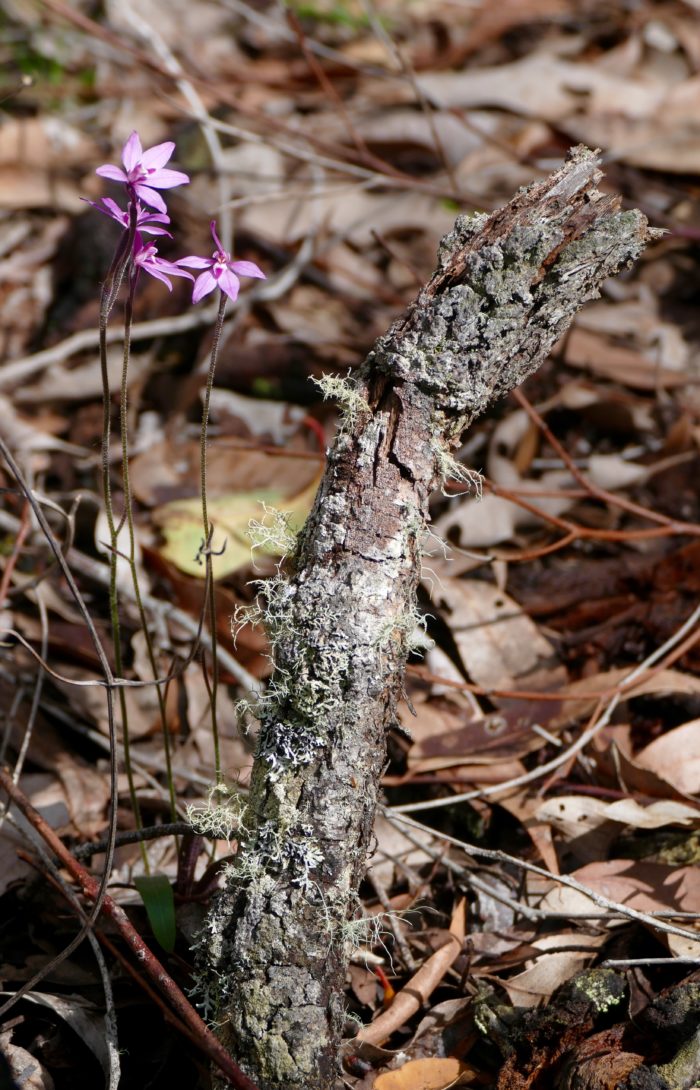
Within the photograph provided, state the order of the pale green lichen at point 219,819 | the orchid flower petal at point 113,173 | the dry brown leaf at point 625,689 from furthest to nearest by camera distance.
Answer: the dry brown leaf at point 625,689 < the pale green lichen at point 219,819 < the orchid flower petal at point 113,173

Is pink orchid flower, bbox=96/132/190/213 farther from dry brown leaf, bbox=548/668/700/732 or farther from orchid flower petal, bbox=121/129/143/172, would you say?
dry brown leaf, bbox=548/668/700/732

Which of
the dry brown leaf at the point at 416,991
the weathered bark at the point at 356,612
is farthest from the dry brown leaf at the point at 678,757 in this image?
the weathered bark at the point at 356,612

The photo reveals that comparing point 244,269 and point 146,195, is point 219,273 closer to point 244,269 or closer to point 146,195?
point 244,269

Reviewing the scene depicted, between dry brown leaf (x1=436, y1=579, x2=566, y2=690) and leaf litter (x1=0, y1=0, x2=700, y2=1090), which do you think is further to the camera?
dry brown leaf (x1=436, y1=579, x2=566, y2=690)

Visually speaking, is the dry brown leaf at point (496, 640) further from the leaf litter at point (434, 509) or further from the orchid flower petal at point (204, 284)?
the orchid flower petal at point (204, 284)

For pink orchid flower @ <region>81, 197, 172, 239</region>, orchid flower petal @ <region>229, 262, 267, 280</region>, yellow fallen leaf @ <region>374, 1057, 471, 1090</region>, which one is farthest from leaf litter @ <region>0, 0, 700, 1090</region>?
pink orchid flower @ <region>81, 197, 172, 239</region>
